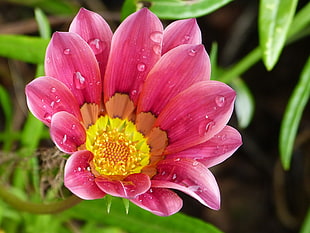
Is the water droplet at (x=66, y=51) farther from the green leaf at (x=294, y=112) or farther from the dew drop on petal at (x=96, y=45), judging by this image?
the green leaf at (x=294, y=112)

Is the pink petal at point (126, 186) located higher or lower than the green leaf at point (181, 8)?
lower

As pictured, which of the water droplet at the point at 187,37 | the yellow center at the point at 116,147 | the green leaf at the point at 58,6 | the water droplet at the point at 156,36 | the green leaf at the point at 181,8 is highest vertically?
the water droplet at the point at 156,36

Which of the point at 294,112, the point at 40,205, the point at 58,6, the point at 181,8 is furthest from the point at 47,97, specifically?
the point at 58,6

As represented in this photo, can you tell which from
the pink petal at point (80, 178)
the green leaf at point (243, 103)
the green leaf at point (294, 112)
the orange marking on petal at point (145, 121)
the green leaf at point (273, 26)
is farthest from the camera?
the green leaf at point (243, 103)

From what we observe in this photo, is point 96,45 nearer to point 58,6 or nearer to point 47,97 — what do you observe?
point 47,97

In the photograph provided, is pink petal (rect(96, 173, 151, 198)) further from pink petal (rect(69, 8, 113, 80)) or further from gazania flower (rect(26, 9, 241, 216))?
pink petal (rect(69, 8, 113, 80))

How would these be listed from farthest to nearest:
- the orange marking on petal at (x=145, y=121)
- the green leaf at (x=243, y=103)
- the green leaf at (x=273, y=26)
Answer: the green leaf at (x=243, y=103)
the green leaf at (x=273, y=26)
the orange marking on petal at (x=145, y=121)

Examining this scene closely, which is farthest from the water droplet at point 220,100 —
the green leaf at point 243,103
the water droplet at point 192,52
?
the green leaf at point 243,103

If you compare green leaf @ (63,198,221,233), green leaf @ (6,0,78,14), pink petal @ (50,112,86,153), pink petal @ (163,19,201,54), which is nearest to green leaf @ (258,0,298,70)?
pink petal @ (163,19,201,54)
